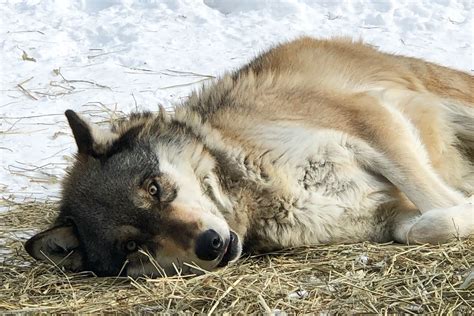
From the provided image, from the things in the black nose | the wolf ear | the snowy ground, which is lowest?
the snowy ground

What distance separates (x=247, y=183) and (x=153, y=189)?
0.54 m

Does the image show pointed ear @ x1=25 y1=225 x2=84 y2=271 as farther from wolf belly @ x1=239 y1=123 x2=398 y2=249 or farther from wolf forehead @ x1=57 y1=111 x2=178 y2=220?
wolf belly @ x1=239 y1=123 x2=398 y2=249

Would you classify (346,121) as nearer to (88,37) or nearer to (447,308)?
(447,308)

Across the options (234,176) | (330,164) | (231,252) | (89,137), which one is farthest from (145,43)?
(231,252)

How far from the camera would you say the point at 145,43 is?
7.61 m

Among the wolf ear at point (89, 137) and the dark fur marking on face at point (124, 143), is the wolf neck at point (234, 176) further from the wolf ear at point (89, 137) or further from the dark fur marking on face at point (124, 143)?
the wolf ear at point (89, 137)

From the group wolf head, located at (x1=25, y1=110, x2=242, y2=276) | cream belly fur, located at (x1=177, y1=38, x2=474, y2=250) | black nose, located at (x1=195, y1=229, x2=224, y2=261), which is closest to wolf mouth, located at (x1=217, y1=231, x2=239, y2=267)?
wolf head, located at (x1=25, y1=110, x2=242, y2=276)

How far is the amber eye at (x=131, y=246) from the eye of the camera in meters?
3.78

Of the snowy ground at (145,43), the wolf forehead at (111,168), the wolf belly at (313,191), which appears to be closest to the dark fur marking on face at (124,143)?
the wolf forehead at (111,168)

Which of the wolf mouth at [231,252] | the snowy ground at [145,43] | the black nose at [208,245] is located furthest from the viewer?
the snowy ground at [145,43]

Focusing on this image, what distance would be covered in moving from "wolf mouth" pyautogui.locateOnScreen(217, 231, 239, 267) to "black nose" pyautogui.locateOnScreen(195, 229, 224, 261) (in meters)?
0.12

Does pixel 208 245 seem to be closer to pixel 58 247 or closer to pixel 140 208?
pixel 140 208

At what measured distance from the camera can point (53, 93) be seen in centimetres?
680

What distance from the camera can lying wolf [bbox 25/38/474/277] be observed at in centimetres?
375
